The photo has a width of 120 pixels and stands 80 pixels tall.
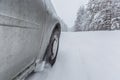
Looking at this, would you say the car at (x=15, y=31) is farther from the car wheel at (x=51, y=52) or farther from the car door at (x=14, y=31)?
the car wheel at (x=51, y=52)

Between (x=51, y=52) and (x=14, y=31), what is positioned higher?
(x=14, y=31)

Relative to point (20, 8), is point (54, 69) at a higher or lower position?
lower

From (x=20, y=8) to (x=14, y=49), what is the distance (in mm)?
367

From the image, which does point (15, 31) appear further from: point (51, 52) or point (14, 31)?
point (51, 52)

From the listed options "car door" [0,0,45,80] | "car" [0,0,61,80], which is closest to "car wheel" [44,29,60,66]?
"car" [0,0,61,80]

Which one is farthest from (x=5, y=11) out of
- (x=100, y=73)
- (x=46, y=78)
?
(x=100, y=73)

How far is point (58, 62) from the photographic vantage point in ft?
10.8

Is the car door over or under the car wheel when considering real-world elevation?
over

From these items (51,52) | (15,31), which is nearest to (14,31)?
(15,31)

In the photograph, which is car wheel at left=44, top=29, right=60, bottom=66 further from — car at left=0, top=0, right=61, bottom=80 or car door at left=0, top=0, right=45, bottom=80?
car door at left=0, top=0, right=45, bottom=80

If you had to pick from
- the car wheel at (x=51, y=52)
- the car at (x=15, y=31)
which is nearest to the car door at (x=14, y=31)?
the car at (x=15, y=31)

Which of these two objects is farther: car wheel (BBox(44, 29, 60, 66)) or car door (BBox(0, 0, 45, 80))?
car wheel (BBox(44, 29, 60, 66))

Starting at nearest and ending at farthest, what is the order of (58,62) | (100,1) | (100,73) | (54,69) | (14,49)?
(14,49) < (100,73) < (54,69) < (58,62) < (100,1)

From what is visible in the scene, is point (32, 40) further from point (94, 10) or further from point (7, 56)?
point (94, 10)
